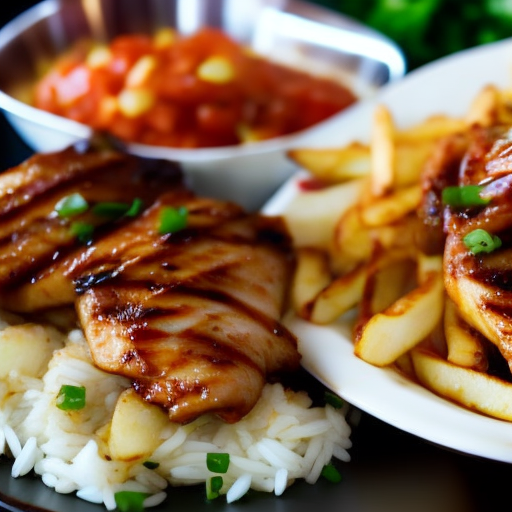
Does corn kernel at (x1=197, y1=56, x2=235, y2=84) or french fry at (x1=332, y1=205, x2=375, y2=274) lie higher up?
corn kernel at (x1=197, y1=56, x2=235, y2=84)

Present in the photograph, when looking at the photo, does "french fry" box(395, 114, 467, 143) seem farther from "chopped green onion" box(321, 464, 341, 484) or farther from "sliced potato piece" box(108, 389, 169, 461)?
"sliced potato piece" box(108, 389, 169, 461)

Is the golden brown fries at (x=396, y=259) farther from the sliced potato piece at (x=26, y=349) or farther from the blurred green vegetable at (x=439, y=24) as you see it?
the blurred green vegetable at (x=439, y=24)

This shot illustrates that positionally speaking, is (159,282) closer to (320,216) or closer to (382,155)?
(320,216)

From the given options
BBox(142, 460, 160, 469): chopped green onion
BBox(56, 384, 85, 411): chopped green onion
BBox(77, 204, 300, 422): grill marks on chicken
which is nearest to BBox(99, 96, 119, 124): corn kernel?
BBox(77, 204, 300, 422): grill marks on chicken

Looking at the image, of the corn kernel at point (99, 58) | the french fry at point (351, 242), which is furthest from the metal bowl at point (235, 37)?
the french fry at point (351, 242)

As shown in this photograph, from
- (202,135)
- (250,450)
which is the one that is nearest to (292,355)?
(250,450)
